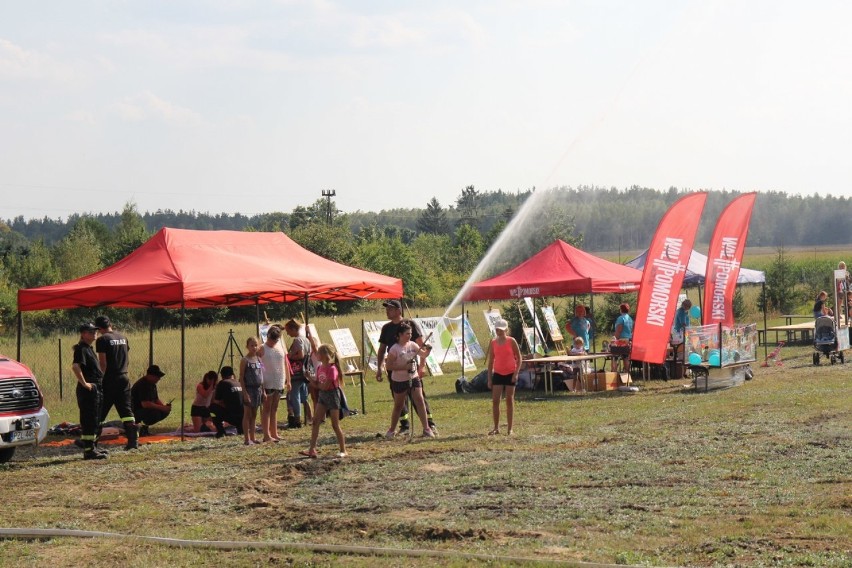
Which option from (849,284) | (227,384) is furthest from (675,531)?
(849,284)

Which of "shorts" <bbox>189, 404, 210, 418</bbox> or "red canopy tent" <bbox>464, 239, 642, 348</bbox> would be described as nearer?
"shorts" <bbox>189, 404, 210, 418</bbox>

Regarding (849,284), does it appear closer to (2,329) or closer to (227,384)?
(227,384)

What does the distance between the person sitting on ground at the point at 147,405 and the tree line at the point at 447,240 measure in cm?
803

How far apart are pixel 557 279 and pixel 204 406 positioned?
8.05m

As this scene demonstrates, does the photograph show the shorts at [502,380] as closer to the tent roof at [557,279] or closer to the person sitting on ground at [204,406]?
the person sitting on ground at [204,406]

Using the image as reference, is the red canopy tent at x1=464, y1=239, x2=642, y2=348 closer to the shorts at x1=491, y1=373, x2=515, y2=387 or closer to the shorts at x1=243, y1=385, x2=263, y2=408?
the shorts at x1=491, y1=373, x2=515, y2=387

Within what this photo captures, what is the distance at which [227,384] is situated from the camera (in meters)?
15.5

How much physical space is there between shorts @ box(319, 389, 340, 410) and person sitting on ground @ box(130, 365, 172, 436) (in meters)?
4.63

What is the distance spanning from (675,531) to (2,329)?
151 feet

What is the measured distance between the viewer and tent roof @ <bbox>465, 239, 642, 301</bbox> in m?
20.8

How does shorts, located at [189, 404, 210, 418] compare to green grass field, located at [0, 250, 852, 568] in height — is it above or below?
above

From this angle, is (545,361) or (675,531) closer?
(675,531)

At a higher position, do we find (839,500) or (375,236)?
(375,236)

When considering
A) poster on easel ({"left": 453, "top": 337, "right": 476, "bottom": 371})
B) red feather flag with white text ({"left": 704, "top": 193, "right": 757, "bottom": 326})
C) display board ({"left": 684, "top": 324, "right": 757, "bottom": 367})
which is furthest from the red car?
poster on easel ({"left": 453, "top": 337, "right": 476, "bottom": 371})
